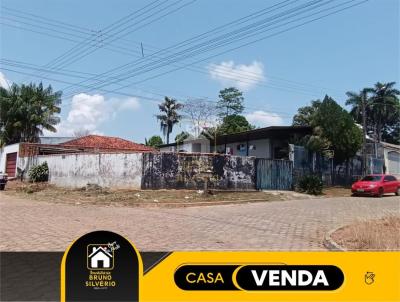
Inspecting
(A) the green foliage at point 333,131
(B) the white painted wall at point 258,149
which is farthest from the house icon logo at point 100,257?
(B) the white painted wall at point 258,149

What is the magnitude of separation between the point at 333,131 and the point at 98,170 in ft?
46.7

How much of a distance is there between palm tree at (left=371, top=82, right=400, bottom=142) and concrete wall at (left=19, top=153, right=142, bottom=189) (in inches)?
1374

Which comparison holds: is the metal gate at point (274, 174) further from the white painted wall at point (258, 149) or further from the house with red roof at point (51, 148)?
the house with red roof at point (51, 148)

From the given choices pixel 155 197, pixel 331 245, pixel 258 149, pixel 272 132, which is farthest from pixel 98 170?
pixel 331 245

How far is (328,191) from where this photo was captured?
2419 cm

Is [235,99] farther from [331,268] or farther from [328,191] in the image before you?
[331,268]

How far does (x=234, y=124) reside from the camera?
47625mm

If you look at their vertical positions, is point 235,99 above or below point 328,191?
above

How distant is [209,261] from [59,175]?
2454 cm

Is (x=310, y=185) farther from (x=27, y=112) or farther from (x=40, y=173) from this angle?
(x=27, y=112)

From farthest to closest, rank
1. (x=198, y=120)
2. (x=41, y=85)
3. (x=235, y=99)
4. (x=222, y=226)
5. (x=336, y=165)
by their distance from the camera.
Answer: (x=235, y=99)
(x=198, y=120)
(x=41, y=85)
(x=336, y=165)
(x=222, y=226)

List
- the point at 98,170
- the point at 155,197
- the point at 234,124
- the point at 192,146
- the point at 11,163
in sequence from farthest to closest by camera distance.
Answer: the point at 234,124, the point at 192,146, the point at 11,163, the point at 98,170, the point at 155,197

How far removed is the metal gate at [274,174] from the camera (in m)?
21.9

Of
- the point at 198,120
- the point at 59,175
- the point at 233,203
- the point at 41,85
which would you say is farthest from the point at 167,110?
the point at 233,203
